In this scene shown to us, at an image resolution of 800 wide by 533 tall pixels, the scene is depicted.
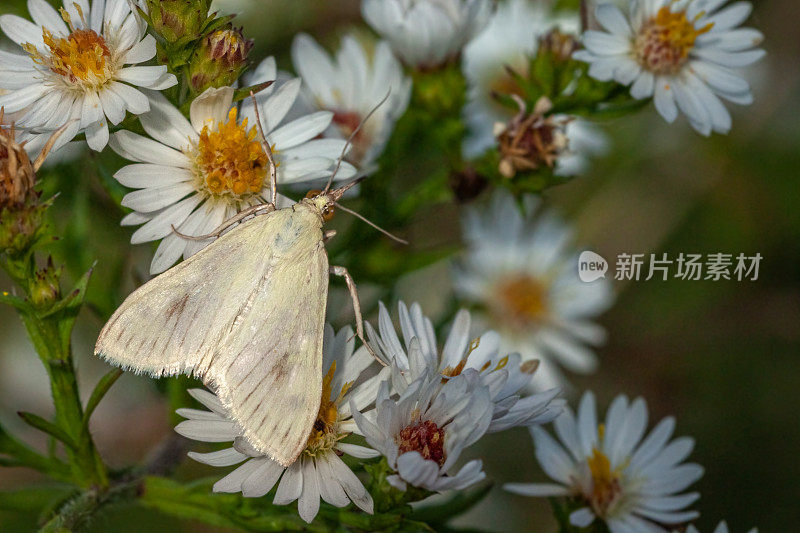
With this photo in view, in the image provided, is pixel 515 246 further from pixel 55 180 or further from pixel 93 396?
pixel 93 396

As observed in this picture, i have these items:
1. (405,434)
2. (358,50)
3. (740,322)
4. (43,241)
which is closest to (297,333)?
(405,434)

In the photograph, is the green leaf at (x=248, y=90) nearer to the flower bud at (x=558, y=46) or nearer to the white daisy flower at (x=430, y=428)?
the white daisy flower at (x=430, y=428)

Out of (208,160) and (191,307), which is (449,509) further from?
(208,160)

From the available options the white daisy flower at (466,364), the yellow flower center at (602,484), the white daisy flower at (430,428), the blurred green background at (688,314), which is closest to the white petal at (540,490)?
the yellow flower center at (602,484)

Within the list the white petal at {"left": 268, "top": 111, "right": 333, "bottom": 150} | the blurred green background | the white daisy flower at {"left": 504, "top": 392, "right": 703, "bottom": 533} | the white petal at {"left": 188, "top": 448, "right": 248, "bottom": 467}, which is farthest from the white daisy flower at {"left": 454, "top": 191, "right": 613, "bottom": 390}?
the white petal at {"left": 188, "top": 448, "right": 248, "bottom": 467}

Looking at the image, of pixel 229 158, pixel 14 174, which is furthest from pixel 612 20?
pixel 14 174

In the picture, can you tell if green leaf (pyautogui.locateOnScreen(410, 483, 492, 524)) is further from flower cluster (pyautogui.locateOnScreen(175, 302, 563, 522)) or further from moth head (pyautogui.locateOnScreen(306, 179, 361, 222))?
moth head (pyautogui.locateOnScreen(306, 179, 361, 222))
